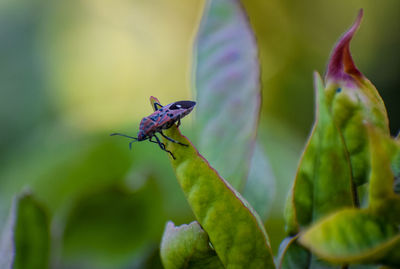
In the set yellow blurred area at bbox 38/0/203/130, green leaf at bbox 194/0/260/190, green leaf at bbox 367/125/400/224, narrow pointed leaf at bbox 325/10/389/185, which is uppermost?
yellow blurred area at bbox 38/0/203/130

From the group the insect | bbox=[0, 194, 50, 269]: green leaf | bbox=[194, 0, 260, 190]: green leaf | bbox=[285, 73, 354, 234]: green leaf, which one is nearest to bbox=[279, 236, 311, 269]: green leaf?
bbox=[285, 73, 354, 234]: green leaf

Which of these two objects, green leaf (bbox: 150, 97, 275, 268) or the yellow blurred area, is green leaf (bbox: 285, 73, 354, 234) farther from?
the yellow blurred area

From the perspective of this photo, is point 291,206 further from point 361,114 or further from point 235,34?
point 235,34

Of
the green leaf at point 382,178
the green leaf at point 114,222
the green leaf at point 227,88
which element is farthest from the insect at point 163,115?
the green leaf at point 382,178

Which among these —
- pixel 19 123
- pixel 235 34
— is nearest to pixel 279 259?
pixel 235 34

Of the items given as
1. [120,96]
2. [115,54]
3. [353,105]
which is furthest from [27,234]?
[115,54]
